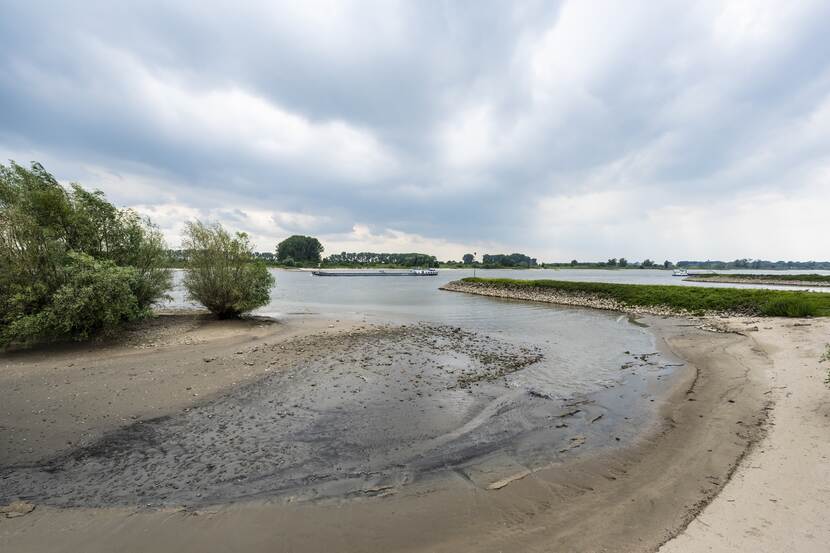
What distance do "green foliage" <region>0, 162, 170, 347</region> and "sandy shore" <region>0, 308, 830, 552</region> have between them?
381 centimetres

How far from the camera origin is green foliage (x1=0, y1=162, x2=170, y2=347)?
47.1ft

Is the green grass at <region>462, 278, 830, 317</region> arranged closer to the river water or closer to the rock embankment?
the rock embankment

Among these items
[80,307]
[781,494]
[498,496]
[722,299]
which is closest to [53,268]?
[80,307]

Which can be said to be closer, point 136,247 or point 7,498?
point 7,498

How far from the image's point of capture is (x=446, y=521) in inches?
210

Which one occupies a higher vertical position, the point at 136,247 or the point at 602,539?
the point at 136,247

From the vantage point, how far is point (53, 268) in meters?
15.4

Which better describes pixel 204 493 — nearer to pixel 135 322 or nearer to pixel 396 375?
pixel 396 375

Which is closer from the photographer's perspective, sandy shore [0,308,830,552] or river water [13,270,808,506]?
sandy shore [0,308,830,552]

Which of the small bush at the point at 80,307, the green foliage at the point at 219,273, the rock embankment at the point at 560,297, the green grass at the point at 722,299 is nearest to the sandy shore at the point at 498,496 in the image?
the small bush at the point at 80,307

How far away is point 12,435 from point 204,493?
18.6 feet

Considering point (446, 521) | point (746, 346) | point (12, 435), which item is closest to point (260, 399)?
point (12, 435)

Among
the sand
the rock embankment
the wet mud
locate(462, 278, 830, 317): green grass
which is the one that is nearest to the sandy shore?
the sand

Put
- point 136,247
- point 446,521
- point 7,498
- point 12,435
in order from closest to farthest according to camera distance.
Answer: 1. point 446,521
2. point 7,498
3. point 12,435
4. point 136,247
